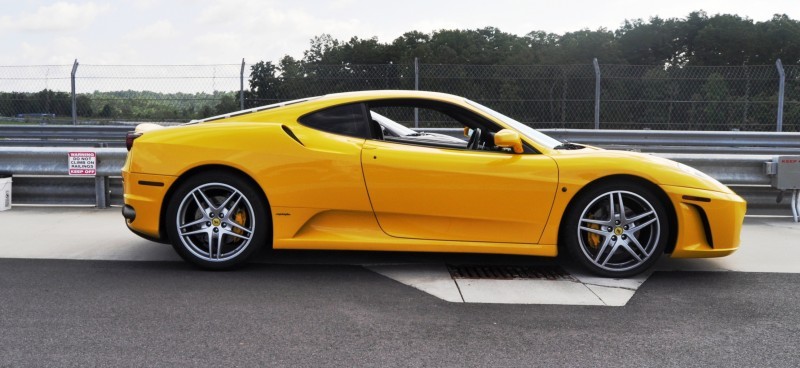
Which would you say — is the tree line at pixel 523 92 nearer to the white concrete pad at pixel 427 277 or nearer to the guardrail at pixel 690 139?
the guardrail at pixel 690 139

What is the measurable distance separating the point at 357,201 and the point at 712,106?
10548 mm

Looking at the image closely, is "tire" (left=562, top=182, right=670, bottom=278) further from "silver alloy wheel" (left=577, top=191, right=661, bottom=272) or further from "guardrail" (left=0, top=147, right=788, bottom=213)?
"guardrail" (left=0, top=147, right=788, bottom=213)

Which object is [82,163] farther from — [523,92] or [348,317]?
[523,92]

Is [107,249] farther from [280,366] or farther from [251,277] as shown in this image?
[280,366]

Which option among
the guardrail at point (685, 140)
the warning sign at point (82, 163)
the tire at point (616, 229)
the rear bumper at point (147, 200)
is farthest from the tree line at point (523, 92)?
the tire at point (616, 229)

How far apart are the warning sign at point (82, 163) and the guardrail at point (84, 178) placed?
2.6 inches

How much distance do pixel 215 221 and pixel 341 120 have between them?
3.54 ft

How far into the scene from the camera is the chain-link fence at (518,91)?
12.9m

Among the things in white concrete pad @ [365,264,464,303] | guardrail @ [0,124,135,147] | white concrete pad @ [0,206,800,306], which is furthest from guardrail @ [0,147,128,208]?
guardrail @ [0,124,135,147]

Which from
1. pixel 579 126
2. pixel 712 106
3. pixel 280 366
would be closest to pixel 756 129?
pixel 712 106

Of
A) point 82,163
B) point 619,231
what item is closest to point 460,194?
point 619,231

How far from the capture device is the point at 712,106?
519 inches

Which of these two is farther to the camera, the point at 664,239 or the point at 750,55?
the point at 750,55

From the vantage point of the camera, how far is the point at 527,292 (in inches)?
171
